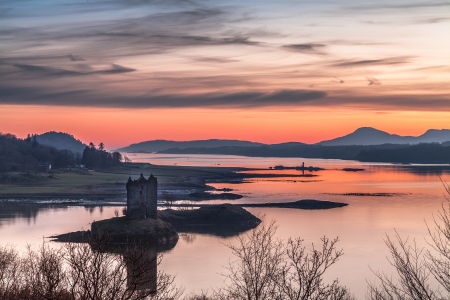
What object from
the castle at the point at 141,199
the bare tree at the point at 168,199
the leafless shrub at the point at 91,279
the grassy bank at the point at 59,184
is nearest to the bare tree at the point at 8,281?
the leafless shrub at the point at 91,279

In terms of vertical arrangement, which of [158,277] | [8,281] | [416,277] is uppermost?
[416,277]

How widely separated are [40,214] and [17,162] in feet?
318

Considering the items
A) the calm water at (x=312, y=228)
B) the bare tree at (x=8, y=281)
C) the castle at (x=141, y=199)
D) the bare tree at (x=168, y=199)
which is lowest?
the calm water at (x=312, y=228)

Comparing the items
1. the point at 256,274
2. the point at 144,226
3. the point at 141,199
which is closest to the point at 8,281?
the point at 256,274

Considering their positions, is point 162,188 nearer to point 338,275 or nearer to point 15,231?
point 15,231

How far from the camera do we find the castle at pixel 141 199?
5566 centimetres

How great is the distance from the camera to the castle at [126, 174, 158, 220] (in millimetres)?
55656

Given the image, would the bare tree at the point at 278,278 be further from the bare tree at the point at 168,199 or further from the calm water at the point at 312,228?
the bare tree at the point at 168,199

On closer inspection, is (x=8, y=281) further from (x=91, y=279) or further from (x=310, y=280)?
(x=310, y=280)

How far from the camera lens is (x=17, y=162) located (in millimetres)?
164375

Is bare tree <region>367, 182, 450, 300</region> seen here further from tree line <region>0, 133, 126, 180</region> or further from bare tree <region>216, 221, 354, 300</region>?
tree line <region>0, 133, 126, 180</region>

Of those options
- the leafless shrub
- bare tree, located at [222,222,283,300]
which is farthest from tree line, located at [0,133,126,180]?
the leafless shrub

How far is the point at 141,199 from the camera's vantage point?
5616 cm

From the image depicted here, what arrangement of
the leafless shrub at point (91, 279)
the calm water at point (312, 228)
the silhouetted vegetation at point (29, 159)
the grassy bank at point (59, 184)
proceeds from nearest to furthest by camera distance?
the leafless shrub at point (91, 279) → the calm water at point (312, 228) → the grassy bank at point (59, 184) → the silhouetted vegetation at point (29, 159)
